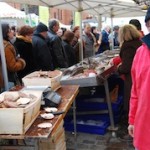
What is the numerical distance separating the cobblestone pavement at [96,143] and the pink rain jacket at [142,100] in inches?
77.2

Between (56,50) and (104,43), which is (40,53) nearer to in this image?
(56,50)

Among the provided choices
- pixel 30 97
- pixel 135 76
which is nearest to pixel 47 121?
pixel 30 97

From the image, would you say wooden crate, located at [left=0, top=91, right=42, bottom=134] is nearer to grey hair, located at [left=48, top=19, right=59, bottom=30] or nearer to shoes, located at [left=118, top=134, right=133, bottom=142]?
shoes, located at [left=118, top=134, right=133, bottom=142]

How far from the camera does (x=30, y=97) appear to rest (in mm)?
2359

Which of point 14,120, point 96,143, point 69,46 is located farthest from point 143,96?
point 69,46

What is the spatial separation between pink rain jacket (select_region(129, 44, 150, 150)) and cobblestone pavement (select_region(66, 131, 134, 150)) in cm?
196

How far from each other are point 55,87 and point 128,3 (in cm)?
587

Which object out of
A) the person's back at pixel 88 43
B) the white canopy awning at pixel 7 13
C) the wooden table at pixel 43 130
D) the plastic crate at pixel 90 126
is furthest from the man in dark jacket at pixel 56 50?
the white canopy awning at pixel 7 13

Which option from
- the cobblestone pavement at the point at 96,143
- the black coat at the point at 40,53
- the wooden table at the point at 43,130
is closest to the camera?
the wooden table at the point at 43,130

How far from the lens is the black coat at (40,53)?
452 cm

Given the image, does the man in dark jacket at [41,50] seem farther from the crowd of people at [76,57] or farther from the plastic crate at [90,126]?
the plastic crate at [90,126]

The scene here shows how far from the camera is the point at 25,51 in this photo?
4488 millimetres

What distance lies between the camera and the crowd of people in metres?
1.91

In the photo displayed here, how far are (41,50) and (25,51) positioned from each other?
24 centimetres
